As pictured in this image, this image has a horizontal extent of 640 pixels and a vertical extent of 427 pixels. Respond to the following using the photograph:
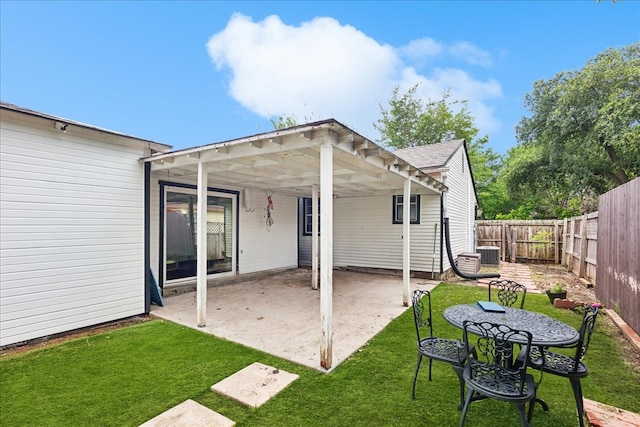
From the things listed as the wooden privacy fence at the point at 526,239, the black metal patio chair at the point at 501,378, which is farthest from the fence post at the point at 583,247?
the black metal patio chair at the point at 501,378

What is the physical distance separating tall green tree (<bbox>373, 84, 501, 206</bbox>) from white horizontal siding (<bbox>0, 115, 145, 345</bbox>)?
2266 cm

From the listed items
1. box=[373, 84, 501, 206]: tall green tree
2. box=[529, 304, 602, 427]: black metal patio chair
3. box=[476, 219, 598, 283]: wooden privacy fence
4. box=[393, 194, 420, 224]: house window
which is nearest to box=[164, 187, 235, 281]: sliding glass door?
box=[393, 194, 420, 224]: house window

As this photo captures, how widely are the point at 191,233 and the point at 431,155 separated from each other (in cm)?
773

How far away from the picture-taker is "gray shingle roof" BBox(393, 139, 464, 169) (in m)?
9.19

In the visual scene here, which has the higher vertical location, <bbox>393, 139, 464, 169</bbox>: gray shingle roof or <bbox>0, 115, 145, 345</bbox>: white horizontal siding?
<bbox>393, 139, 464, 169</bbox>: gray shingle roof

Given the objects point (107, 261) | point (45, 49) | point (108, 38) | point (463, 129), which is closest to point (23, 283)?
point (107, 261)

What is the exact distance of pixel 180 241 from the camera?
6.64 metres

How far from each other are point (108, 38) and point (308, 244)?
12.0m

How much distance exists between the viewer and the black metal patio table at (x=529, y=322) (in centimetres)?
230

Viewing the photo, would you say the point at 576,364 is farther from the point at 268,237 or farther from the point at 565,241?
the point at 565,241

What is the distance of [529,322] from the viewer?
108 inches

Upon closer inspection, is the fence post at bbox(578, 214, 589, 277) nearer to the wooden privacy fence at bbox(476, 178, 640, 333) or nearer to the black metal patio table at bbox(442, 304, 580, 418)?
the wooden privacy fence at bbox(476, 178, 640, 333)

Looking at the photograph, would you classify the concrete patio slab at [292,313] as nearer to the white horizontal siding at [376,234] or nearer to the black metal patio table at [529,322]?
the white horizontal siding at [376,234]

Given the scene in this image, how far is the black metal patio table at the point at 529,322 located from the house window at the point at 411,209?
5.75 metres
